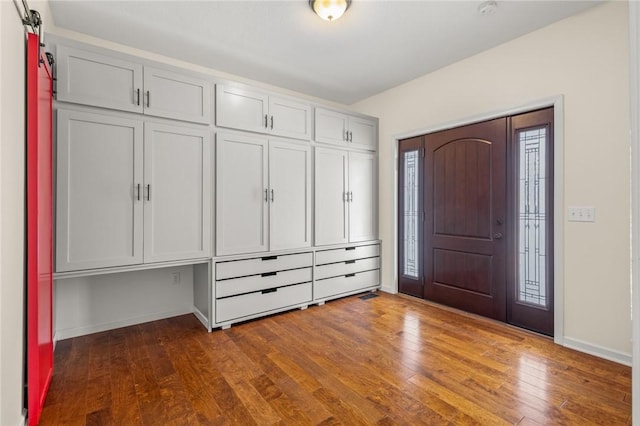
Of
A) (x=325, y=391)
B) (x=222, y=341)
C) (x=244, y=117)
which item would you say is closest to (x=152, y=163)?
(x=244, y=117)

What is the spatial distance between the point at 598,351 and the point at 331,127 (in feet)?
10.7

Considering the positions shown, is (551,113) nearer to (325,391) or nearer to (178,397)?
(325,391)

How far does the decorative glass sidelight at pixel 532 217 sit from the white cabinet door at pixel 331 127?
189 centimetres

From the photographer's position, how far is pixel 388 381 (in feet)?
6.94

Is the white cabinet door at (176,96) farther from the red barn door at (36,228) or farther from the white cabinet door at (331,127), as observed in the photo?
the white cabinet door at (331,127)

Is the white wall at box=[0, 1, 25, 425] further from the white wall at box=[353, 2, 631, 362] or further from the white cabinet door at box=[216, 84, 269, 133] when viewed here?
the white wall at box=[353, 2, 631, 362]

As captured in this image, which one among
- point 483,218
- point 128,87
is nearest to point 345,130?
point 483,218

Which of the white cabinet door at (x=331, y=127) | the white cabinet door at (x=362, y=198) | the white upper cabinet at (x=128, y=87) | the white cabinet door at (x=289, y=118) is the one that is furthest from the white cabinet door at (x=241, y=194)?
the white cabinet door at (x=362, y=198)

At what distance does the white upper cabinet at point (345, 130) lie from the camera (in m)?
3.75

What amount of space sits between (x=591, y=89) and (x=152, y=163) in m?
3.61

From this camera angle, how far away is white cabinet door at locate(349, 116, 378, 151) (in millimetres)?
4062

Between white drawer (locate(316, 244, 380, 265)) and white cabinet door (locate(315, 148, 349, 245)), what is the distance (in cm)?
12

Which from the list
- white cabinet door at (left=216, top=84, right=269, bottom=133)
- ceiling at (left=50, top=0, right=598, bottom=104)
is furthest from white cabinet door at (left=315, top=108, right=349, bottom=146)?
white cabinet door at (left=216, top=84, right=269, bottom=133)

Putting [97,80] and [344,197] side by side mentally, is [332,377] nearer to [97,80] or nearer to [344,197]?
[344,197]
